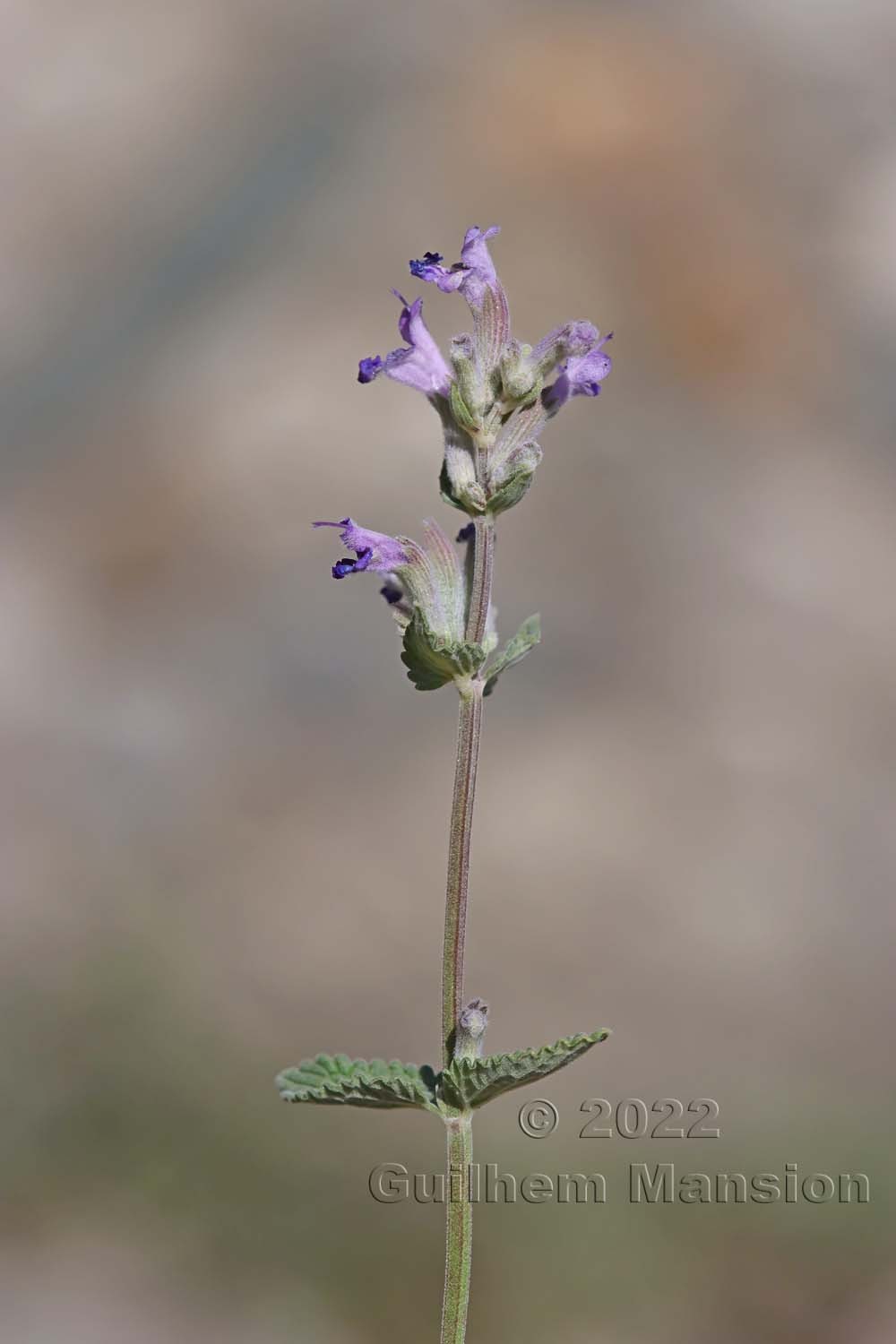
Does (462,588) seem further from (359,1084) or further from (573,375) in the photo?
(359,1084)

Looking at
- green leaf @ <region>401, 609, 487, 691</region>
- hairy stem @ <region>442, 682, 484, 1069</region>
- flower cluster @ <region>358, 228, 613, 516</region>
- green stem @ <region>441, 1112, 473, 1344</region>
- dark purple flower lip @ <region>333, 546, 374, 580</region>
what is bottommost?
green stem @ <region>441, 1112, 473, 1344</region>

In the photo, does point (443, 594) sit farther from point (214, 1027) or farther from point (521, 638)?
point (214, 1027)

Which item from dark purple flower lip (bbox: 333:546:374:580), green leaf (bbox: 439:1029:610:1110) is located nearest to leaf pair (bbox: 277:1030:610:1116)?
green leaf (bbox: 439:1029:610:1110)

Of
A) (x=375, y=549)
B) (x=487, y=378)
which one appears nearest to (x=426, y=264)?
(x=487, y=378)

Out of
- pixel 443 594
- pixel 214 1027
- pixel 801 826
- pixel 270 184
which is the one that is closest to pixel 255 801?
pixel 214 1027

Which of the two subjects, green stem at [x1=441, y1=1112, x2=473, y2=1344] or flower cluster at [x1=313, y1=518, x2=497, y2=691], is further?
flower cluster at [x1=313, y1=518, x2=497, y2=691]

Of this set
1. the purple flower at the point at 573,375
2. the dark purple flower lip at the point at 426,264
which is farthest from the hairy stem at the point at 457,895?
the dark purple flower lip at the point at 426,264

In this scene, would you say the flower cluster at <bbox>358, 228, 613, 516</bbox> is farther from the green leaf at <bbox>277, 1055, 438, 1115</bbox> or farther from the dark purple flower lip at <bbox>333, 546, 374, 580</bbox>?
the green leaf at <bbox>277, 1055, 438, 1115</bbox>
